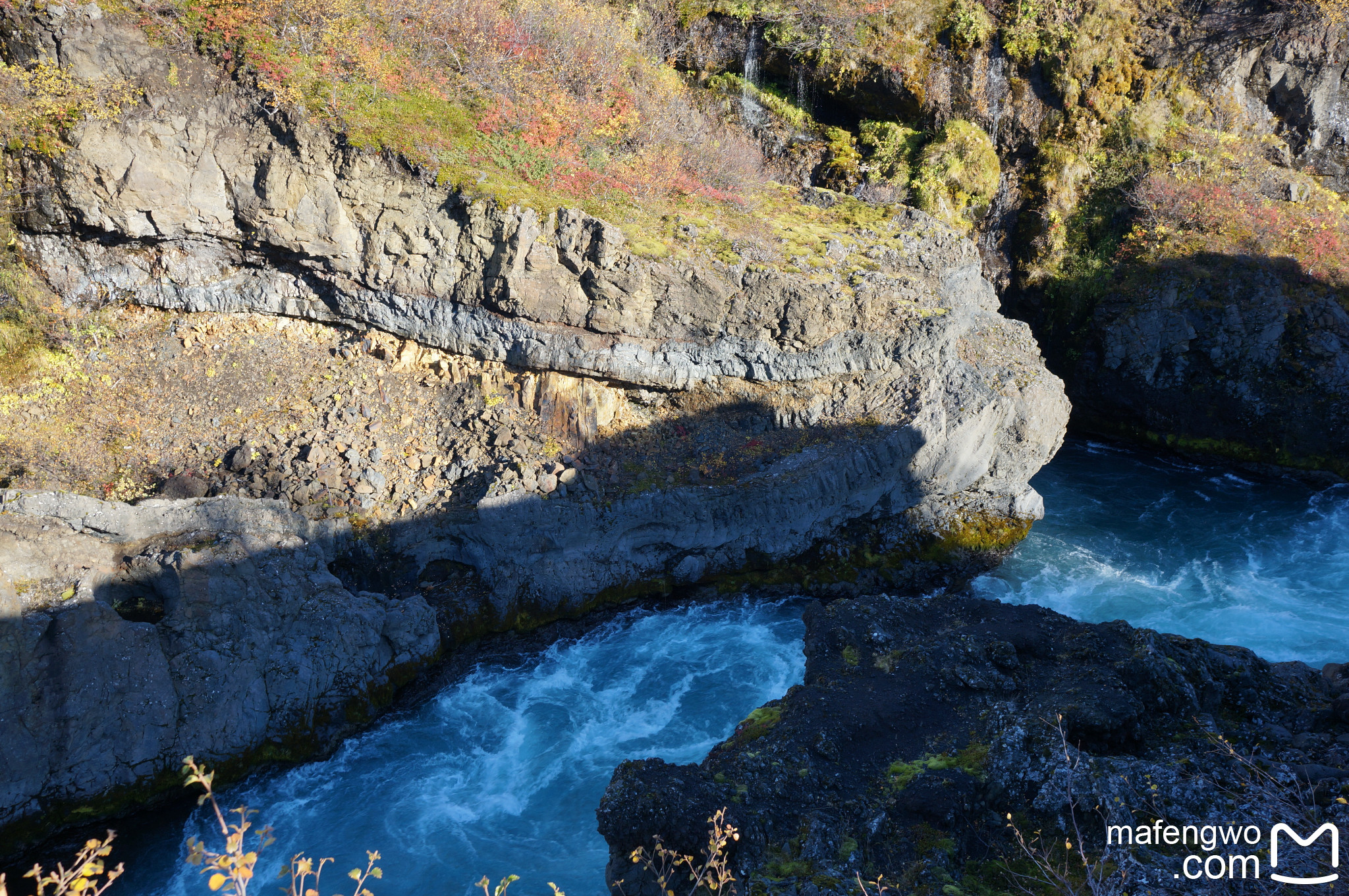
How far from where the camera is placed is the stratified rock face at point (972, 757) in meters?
7.62

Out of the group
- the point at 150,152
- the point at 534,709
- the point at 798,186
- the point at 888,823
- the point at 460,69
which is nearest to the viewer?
the point at 888,823

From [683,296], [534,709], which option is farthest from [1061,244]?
[534,709]

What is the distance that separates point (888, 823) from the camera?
319 inches

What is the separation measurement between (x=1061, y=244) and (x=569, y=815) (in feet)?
73.7

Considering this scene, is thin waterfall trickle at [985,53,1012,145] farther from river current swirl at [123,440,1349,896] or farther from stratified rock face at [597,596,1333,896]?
stratified rock face at [597,596,1333,896]

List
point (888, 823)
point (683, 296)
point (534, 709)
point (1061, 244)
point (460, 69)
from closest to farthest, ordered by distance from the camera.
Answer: point (888, 823), point (534, 709), point (683, 296), point (460, 69), point (1061, 244)

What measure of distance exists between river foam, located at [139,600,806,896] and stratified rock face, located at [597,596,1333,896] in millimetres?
3321

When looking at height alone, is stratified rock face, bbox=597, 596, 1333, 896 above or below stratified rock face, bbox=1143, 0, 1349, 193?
below

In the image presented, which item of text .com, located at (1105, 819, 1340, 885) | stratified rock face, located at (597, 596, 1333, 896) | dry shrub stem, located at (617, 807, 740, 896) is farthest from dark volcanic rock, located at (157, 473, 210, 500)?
text .com, located at (1105, 819, 1340, 885)

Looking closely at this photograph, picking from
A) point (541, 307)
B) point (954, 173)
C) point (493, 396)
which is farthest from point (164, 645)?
point (954, 173)

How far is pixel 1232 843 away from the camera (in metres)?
6.95

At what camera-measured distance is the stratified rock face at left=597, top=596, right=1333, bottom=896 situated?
25.0 ft

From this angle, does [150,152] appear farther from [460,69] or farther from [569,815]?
[569,815]

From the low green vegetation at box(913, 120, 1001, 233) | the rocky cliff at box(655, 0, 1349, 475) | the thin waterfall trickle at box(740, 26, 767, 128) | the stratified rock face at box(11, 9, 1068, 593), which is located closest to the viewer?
the stratified rock face at box(11, 9, 1068, 593)
